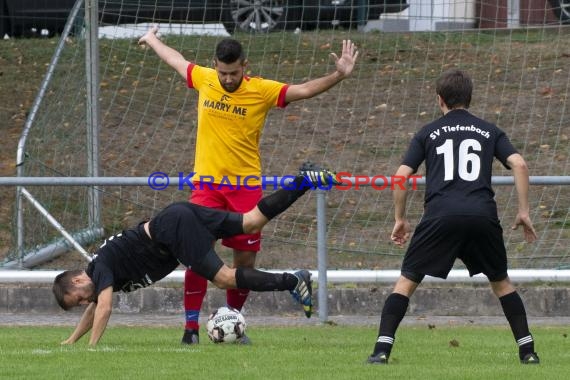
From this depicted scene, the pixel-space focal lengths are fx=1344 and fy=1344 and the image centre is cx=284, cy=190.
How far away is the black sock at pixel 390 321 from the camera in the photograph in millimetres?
Answer: 7801

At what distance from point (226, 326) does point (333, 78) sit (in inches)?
72.3

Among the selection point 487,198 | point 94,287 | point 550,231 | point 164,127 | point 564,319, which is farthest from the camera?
point 164,127

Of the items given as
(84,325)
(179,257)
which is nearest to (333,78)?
(179,257)

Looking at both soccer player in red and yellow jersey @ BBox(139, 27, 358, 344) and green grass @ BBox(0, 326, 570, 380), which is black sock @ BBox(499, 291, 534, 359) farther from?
soccer player in red and yellow jersey @ BBox(139, 27, 358, 344)

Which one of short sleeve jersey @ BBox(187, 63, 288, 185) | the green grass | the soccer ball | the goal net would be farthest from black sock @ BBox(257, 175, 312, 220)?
the goal net

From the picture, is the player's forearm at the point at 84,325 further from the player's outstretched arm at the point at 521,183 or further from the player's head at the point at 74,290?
the player's outstretched arm at the point at 521,183

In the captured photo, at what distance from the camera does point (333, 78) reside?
9.10 m

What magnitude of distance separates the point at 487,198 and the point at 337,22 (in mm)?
7799

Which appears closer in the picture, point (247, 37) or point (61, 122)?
point (61, 122)

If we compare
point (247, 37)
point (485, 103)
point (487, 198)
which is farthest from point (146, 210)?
point (487, 198)

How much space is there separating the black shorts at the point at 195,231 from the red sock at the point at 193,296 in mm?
552

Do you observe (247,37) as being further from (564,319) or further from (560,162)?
(564,319)

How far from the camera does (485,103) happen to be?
1600 cm

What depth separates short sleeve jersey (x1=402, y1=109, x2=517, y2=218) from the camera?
304 inches
